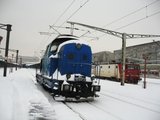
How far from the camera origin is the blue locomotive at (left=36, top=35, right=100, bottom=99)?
12.6 meters

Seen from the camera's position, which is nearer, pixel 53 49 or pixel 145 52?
pixel 53 49

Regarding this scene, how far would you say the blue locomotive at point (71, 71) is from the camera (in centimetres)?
1256

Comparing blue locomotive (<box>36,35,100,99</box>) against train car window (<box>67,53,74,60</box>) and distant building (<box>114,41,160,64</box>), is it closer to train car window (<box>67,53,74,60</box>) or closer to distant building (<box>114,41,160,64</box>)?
train car window (<box>67,53,74,60</box>)

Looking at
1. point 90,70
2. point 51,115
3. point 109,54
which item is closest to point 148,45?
point 109,54

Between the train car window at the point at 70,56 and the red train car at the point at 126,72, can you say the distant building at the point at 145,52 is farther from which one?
the train car window at the point at 70,56

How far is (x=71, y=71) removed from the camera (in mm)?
13719

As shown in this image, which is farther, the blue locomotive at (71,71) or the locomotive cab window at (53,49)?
the locomotive cab window at (53,49)

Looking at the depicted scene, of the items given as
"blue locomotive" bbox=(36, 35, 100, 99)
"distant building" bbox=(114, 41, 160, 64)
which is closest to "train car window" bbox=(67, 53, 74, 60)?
"blue locomotive" bbox=(36, 35, 100, 99)

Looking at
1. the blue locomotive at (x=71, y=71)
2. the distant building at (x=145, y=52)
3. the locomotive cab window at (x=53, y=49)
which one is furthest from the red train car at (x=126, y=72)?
the distant building at (x=145, y=52)

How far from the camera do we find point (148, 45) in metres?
75.1

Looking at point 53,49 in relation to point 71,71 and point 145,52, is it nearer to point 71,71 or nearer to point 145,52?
point 71,71

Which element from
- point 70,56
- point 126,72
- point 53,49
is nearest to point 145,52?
point 126,72

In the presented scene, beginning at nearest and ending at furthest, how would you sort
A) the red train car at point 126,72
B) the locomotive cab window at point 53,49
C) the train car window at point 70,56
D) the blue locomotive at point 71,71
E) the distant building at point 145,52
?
the blue locomotive at point 71,71, the train car window at point 70,56, the locomotive cab window at point 53,49, the red train car at point 126,72, the distant building at point 145,52

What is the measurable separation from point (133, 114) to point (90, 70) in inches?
196
